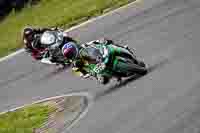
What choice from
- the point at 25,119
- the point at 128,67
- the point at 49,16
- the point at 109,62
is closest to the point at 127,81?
the point at 128,67

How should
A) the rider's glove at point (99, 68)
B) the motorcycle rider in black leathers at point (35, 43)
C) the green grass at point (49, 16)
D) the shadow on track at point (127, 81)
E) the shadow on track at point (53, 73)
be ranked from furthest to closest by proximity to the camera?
the green grass at point (49, 16)
the motorcycle rider in black leathers at point (35, 43)
the shadow on track at point (53, 73)
the shadow on track at point (127, 81)
the rider's glove at point (99, 68)

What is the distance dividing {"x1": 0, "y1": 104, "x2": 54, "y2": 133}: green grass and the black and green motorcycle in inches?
73.1

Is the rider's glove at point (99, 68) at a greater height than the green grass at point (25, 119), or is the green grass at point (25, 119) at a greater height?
the rider's glove at point (99, 68)

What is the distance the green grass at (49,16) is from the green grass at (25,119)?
25.4 ft

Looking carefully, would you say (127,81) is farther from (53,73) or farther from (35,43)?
(35,43)

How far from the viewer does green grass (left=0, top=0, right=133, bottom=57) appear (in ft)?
91.7

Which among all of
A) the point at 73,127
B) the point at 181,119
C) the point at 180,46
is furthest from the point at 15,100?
the point at 181,119

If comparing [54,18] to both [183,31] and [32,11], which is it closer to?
[32,11]

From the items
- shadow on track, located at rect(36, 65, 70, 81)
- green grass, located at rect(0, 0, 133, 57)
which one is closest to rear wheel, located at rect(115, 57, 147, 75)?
shadow on track, located at rect(36, 65, 70, 81)

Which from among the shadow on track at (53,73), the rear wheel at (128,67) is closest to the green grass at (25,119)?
the shadow on track at (53,73)

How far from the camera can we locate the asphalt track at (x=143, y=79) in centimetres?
1623

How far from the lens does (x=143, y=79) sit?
18.8m

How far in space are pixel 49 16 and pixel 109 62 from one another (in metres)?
11.4

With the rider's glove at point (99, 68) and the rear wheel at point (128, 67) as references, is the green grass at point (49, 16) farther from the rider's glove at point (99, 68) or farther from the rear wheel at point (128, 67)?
the rear wheel at point (128, 67)
